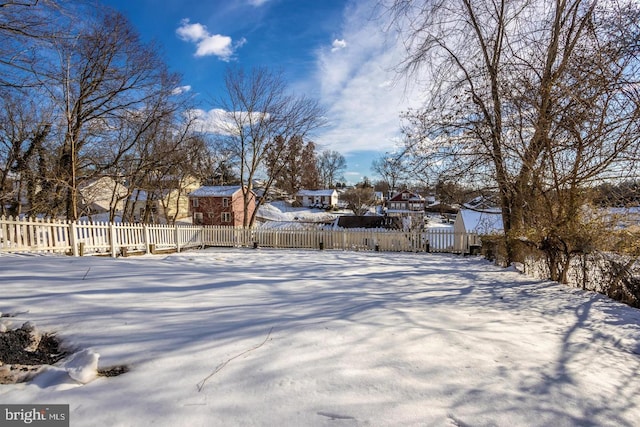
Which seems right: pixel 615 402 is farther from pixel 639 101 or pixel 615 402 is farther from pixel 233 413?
pixel 639 101

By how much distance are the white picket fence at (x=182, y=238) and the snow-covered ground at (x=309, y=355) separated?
420cm

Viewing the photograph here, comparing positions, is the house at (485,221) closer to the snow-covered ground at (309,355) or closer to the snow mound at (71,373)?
the snow-covered ground at (309,355)

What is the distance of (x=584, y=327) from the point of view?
11.3ft

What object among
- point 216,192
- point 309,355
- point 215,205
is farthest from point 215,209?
point 309,355

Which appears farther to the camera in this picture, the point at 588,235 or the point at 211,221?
the point at 211,221

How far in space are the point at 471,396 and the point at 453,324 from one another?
1.35 meters

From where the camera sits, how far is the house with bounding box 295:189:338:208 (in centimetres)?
5656

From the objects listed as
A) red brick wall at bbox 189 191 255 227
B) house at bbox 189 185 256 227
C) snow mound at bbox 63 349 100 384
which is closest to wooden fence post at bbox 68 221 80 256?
snow mound at bbox 63 349 100 384

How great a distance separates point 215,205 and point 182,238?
49.4 feet

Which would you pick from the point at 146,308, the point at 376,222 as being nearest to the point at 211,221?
the point at 376,222

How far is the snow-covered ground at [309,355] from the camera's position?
1604mm

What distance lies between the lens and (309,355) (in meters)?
2.14

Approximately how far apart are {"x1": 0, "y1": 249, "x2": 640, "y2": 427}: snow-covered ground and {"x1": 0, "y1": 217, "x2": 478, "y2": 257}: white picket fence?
4.20 m

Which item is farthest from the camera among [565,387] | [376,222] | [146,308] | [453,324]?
[376,222]
